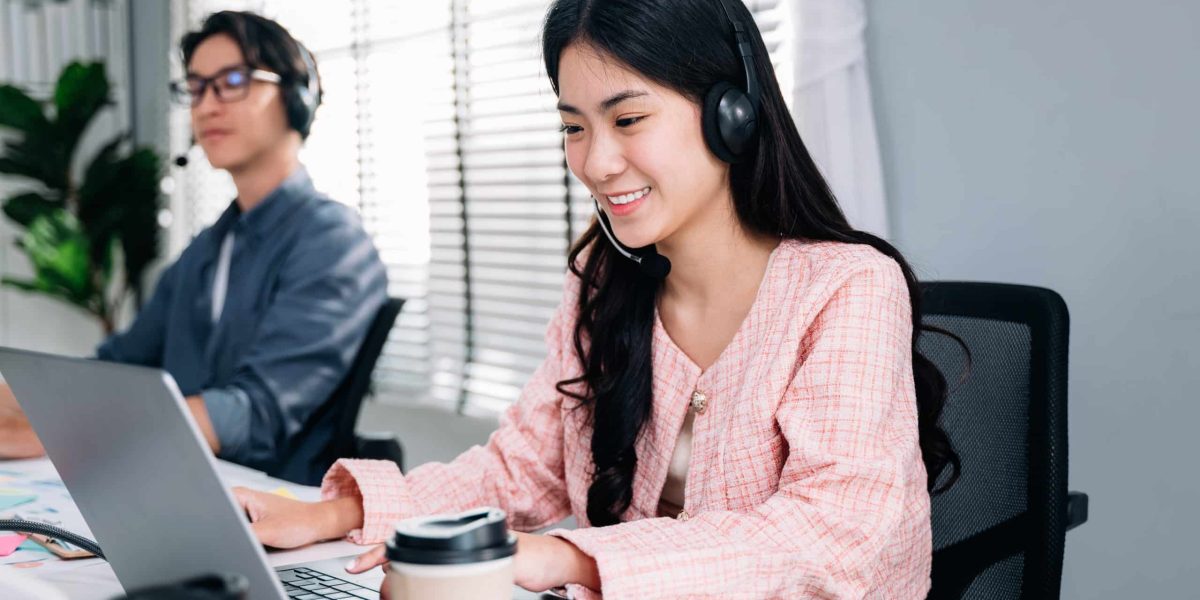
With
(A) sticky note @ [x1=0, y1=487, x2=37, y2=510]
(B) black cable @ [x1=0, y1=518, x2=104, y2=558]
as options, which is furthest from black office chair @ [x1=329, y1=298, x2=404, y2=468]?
(B) black cable @ [x1=0, y1=518, x2=104, y2=558]

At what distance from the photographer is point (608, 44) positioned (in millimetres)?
1107

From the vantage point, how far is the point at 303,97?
2.17m

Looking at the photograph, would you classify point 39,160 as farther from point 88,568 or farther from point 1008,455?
point 1008,455

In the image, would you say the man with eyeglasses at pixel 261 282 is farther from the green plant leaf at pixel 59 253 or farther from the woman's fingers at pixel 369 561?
the green plant leaf at pixel 59 253

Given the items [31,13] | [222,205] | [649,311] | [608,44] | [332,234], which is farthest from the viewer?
[31,13]

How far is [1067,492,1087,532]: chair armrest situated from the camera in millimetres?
1158

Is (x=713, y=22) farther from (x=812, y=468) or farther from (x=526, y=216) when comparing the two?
(x=526, y=216)

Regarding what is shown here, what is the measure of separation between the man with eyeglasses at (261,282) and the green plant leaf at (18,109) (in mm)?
2161

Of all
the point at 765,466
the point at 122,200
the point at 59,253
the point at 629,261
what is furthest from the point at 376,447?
the point at 122,200

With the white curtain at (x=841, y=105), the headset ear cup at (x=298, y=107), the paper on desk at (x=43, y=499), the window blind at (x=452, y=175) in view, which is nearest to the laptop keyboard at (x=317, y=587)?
the paper on desk at (x=43, y=499)

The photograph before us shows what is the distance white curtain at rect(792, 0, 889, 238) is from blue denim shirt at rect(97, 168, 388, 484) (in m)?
0.88

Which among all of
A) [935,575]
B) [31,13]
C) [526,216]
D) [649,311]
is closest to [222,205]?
[31,13]

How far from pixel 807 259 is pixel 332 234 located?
4.01 feet

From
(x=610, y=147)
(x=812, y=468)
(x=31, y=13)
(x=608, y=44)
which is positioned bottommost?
(x=812, y=468)
